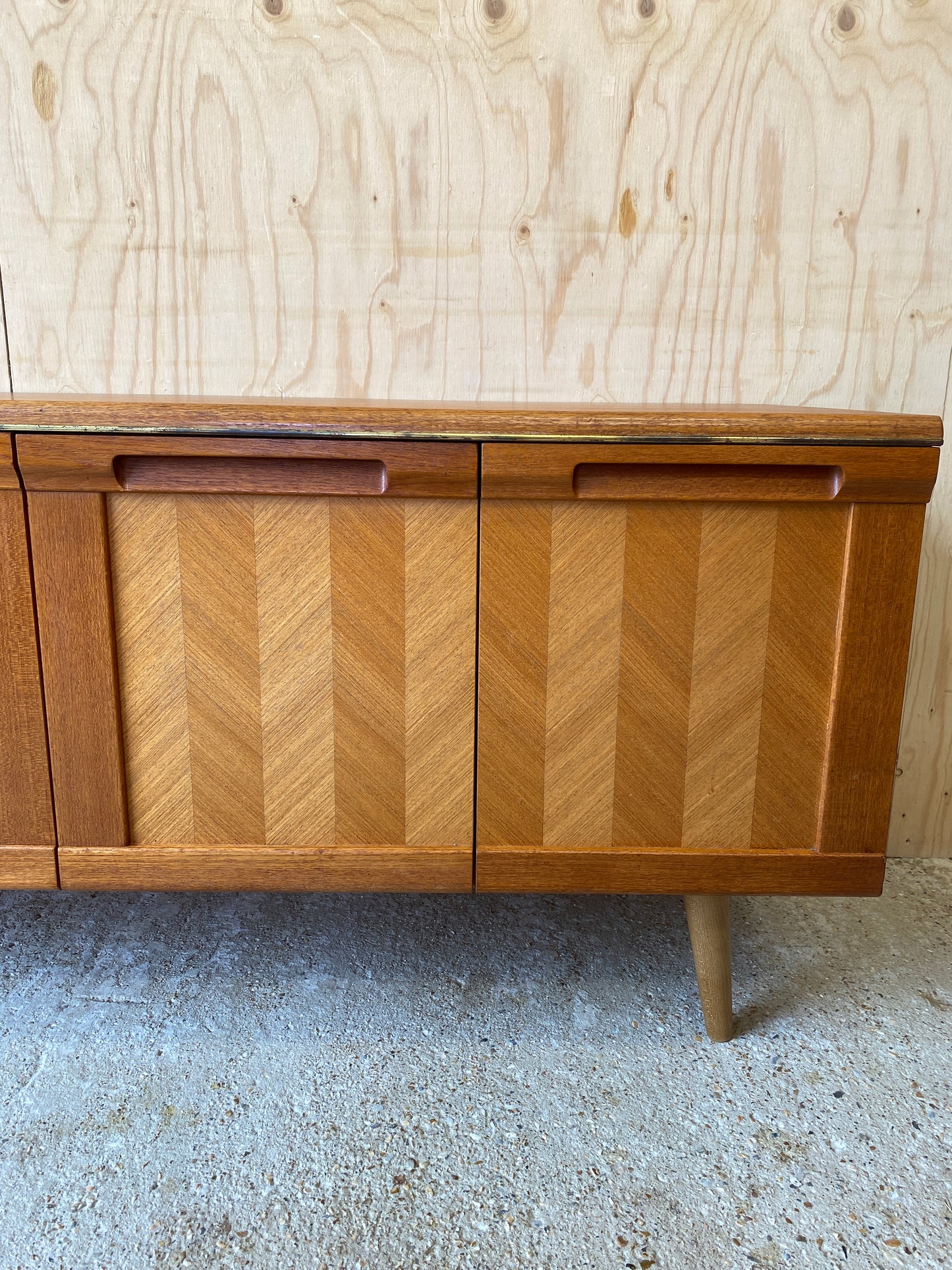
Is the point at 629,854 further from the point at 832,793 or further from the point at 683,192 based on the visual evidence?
the point at 683,192

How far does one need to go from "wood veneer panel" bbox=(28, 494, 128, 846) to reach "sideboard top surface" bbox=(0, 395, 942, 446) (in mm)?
78

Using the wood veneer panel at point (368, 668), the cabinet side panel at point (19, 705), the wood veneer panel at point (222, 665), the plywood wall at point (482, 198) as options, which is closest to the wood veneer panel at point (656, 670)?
the wood veneer panel at point (368, 668)

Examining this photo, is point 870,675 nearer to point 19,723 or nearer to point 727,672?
point 727,672

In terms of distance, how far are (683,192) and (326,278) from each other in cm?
51

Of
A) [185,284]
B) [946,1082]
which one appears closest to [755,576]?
[946,1082]

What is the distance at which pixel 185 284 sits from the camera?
1.18 meters

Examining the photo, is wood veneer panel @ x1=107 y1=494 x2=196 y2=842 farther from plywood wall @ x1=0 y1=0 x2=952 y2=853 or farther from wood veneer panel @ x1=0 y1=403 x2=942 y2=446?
plywood wall @ x1=0 y1=0 x2=952 y2=853

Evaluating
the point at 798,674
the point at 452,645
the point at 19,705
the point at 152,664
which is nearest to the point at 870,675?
the point at 798,674

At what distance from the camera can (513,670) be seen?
2.76 ft

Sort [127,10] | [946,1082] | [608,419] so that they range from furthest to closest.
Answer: [127,10]
[946,1082]
[608,419]

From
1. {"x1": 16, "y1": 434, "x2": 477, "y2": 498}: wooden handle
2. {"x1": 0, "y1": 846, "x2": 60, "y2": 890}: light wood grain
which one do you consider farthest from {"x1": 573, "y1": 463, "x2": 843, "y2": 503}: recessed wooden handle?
{"x1": 0, "y1": 846, "x2": 60, "y2": 890}: light wood grain

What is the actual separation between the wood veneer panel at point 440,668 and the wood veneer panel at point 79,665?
30 cm

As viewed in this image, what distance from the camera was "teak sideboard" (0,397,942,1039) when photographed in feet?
2.59

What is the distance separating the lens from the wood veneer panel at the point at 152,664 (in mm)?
812
